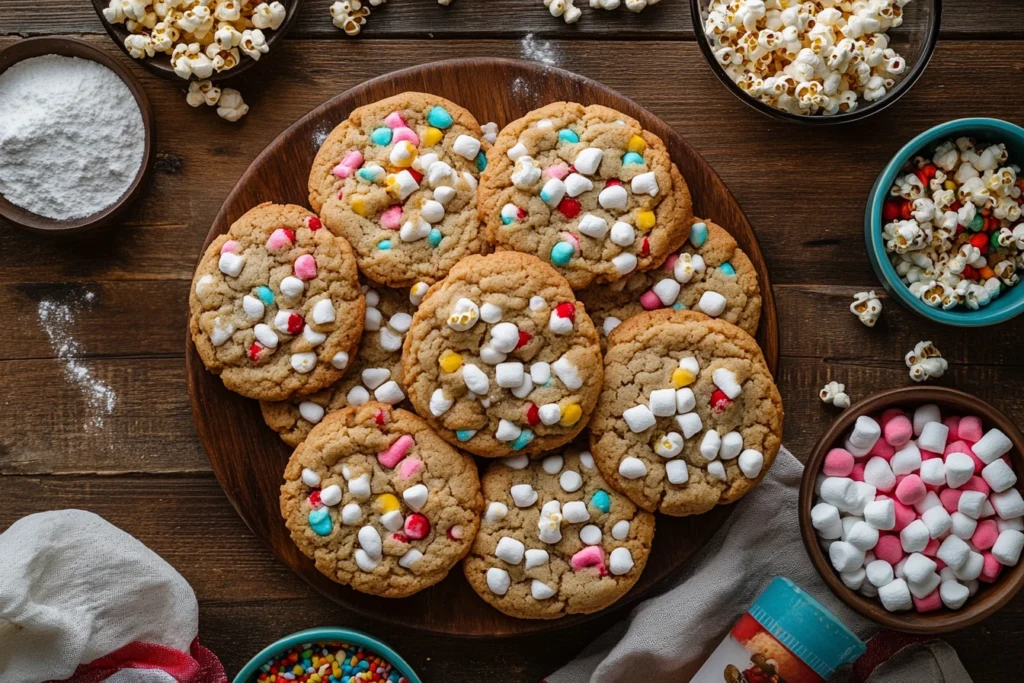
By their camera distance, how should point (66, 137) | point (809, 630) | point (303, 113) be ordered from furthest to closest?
1. point (303, 113)
2. point (66, 137)
3. point (809, 630)

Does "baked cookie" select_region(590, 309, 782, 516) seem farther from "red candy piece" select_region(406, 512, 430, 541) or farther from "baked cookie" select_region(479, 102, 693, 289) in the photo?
"red candy piece" select_region(406, 512, 430, 541)

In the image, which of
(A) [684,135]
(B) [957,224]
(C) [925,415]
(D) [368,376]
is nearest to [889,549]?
(C) [925,415]

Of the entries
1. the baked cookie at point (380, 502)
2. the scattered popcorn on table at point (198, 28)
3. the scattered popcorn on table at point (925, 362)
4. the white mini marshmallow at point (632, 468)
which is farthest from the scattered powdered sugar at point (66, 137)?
the scattered popcorn on table at point (925, 362)

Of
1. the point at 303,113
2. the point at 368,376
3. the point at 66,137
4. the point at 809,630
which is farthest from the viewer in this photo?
the point at 303,113

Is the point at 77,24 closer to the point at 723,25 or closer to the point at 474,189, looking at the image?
the point at 474,189

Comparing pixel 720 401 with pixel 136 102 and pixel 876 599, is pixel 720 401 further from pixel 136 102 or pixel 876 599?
pixel 136 102

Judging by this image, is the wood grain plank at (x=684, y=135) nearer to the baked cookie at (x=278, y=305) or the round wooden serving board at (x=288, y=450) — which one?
the round wooden serving board at (x=288, y=450)
